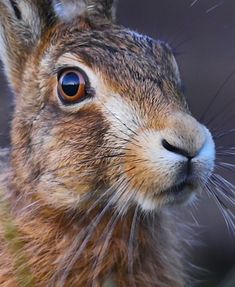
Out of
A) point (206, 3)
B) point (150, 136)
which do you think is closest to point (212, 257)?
point (206, 3)

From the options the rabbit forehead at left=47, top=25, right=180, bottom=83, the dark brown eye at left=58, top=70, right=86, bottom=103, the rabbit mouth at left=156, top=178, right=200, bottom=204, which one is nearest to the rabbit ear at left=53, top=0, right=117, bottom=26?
the rabbit forehead at left=47, top=25, right=180, bottom=83

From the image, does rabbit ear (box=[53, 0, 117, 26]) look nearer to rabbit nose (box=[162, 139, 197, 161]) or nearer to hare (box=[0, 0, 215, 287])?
hare (box=[0, 0, 215, 287])

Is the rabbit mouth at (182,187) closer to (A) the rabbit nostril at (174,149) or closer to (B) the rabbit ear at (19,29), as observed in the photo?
(A) the rabbit nostril at (174,149)

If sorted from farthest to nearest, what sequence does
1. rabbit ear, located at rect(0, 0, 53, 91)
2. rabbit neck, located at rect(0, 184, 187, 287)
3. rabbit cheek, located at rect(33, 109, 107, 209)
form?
rabbit ear, located at rect(0, 0, 53, 91) < rabbit neck, located at rect(0, 184, 187, 287) < rabbit cheek, located at rect(33, 109, 107, 209)

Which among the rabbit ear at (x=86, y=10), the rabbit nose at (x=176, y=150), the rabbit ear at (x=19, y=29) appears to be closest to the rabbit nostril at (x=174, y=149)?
the rabbit nose at (x=176, y=150)

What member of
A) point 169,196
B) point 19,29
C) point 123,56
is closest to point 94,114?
point 123,56

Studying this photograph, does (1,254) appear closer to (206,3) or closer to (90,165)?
(90,165)
